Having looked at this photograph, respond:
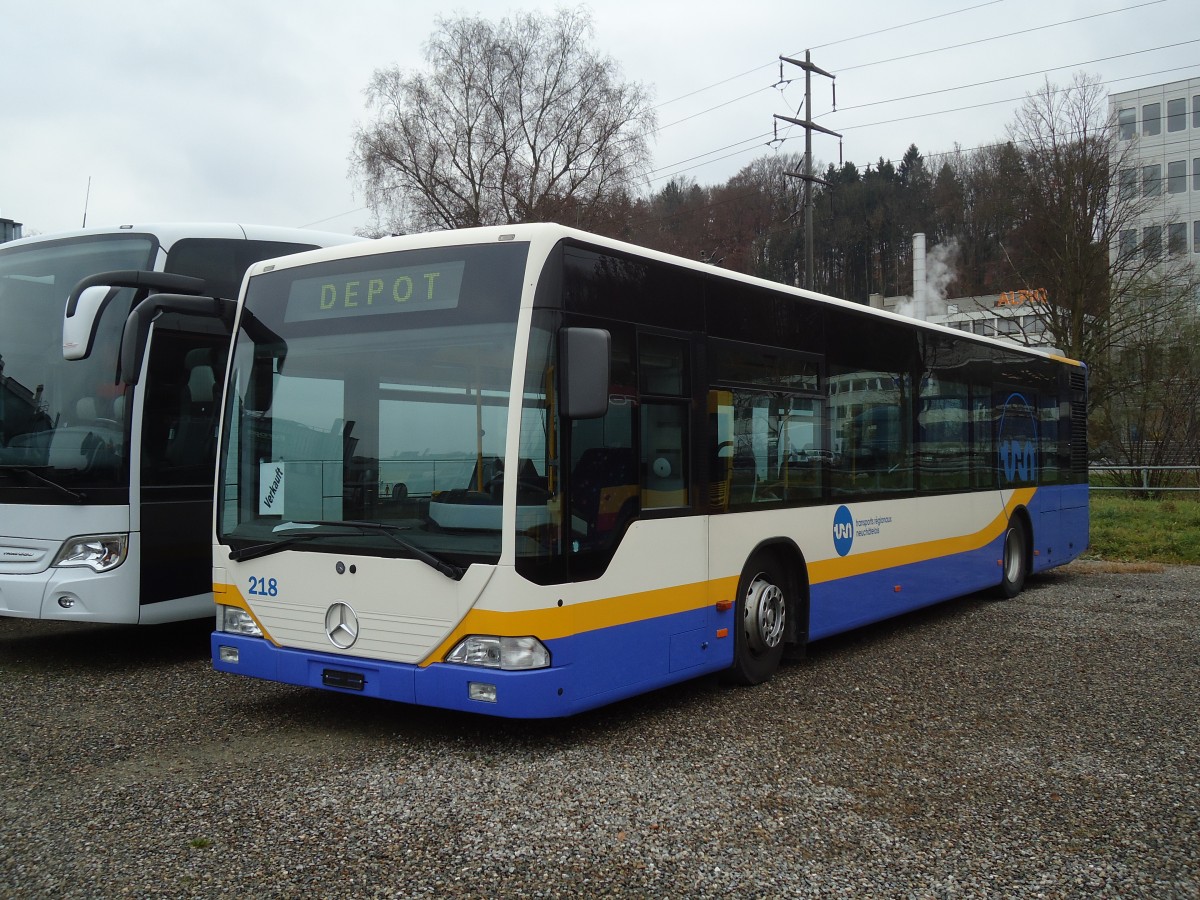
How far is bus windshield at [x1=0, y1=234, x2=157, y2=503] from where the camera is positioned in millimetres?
7676

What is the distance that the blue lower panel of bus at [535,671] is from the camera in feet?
17.8

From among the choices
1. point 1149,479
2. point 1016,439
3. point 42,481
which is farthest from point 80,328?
point 1149,479

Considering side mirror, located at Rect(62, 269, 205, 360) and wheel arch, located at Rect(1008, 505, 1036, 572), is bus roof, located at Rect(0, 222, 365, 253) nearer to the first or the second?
side mirror, located at Rect(62, 269, 205, 360)

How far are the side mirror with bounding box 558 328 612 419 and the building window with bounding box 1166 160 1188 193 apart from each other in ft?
214

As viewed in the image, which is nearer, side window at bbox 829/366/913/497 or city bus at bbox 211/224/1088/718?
city bus at bbox 211/224/1088/718

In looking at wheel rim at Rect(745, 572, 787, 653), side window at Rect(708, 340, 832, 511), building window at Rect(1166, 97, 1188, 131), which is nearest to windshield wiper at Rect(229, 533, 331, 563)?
side window at Rect(708, 340, 832, 511)

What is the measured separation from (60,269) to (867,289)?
179 ft

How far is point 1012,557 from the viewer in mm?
12031

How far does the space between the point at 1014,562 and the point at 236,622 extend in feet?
29.0

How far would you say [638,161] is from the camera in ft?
106

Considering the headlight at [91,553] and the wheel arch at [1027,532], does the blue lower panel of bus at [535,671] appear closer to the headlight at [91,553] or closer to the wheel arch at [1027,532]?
the headlight at [91,553]

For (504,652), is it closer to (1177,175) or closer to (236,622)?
(236,622)

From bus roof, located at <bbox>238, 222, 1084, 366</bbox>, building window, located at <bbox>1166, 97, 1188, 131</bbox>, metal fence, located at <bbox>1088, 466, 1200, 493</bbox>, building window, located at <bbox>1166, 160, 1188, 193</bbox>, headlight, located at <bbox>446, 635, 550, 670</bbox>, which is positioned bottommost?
headlight, located at <bbox>446, 635, 550, 670</bbox>

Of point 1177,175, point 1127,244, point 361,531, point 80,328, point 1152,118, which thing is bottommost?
point 361,531
